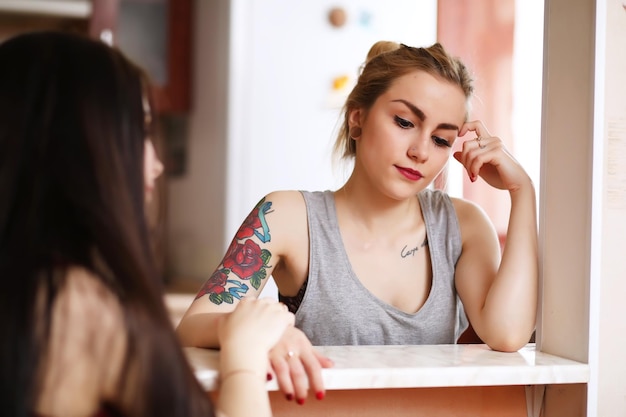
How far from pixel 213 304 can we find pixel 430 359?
42cm

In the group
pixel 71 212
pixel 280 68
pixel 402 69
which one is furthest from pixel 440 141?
pixel 280 68

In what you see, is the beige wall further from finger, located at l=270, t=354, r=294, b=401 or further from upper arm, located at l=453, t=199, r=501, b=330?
finger, located at l=270, t=354, r=294, b=401

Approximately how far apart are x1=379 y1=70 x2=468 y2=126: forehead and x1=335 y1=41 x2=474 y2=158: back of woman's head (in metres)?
0.01

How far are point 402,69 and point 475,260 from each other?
404 millimetres

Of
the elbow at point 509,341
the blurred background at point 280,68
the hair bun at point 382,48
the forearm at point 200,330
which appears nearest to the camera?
the forearm at point 200,330

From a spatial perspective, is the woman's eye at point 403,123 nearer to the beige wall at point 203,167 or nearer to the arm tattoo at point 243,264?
the arm tattoo at point 243,264

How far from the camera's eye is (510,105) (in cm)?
322

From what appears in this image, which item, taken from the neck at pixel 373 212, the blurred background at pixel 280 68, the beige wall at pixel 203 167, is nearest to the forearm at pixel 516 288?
the neck at pixel 373 212

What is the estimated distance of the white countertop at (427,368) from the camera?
1035 millimetres

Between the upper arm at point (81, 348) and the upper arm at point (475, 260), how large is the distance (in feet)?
2.78

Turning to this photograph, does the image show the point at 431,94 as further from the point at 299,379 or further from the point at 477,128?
the point at 299,379

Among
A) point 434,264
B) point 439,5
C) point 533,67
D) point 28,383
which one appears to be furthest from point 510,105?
point 28,383

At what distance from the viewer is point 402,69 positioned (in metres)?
1.58

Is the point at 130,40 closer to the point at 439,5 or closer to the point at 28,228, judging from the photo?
the point at 439,5
